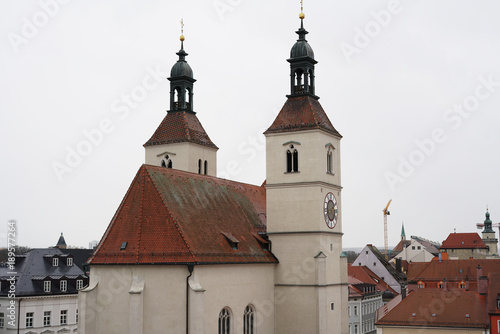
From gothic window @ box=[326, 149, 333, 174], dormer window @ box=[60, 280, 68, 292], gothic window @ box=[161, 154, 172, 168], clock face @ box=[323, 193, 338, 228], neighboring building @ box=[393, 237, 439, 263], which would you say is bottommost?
dormer window @ box=[60, 280, 68, 292]

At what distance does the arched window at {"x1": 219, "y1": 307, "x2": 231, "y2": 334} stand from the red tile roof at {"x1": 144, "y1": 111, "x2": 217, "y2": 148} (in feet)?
58.7

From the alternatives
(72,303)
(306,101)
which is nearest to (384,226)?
(72,303)

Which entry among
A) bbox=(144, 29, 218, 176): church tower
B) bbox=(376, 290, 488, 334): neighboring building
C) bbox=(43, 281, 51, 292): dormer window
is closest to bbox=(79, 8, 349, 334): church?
bbox=(144, 29, 218, 176): church tower

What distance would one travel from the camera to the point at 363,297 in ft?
232

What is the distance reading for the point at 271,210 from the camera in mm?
41844

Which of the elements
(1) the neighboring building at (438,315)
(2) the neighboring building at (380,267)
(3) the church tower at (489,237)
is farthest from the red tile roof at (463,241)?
(1) the neighboring building at (438,315)

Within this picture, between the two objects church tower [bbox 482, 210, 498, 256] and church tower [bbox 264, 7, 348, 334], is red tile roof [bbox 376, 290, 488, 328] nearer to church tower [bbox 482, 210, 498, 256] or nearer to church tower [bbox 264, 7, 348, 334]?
church tower [bbox 264, 7, 348, 334]

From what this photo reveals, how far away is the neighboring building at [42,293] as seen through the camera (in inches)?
2184

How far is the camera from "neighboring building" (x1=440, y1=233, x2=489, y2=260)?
14850cm

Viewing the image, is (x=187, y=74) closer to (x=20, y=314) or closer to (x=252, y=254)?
(x=252, y=254)

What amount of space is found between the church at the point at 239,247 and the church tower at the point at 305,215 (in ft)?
0.21

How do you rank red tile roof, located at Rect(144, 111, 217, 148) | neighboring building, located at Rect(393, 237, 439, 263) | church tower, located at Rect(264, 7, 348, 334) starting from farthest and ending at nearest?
neighboring building, located at Rect(393, 237, 439, 263), red tile roof, located at Rect(144, 111, 217, 148), church tower, located at Rect(264, 7, 348, 334)

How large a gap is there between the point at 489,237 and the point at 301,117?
149015 millimetres

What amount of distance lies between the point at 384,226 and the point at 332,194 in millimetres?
159452
